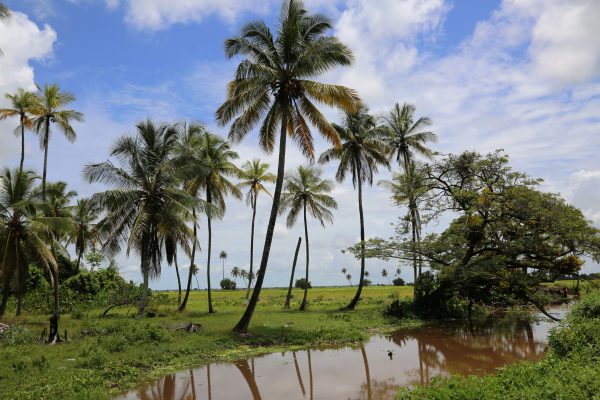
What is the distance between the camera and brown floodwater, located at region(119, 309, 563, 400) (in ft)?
34.1

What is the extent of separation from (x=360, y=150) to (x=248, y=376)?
65.0ft

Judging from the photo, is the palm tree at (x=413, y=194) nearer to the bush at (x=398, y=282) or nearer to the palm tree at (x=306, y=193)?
the palm tree at (x=306, y=193)

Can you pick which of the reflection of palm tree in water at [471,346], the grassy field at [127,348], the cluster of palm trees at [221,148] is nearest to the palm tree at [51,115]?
the cluster of palm trees at [221,148]

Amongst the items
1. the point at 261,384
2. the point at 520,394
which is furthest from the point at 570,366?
the point at 261,384

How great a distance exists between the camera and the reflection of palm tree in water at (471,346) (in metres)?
12.6

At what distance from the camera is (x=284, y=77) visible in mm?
17672

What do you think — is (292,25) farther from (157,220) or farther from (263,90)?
(157,220)

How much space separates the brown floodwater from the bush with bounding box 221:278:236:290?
200 ft

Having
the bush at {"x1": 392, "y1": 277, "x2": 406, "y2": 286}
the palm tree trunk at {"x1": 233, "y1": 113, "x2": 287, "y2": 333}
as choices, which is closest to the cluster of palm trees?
the palm tree trunk at {"x1": 233, "y1": 113, "x2": 287, "y2": 333}

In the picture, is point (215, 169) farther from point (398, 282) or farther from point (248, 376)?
point (398, 282)

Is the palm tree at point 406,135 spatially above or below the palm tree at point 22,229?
above

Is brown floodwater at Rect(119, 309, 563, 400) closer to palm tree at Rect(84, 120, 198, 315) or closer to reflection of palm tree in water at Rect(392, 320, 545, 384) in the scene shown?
reflection of palm tree in water at Rect(392, 320, 545, 384)

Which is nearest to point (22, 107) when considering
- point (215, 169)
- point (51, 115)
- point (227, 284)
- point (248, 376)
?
point (51, 115)

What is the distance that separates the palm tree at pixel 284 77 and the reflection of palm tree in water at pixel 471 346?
6939mm
